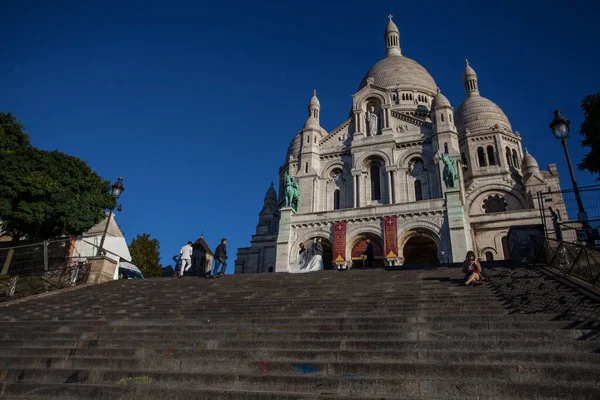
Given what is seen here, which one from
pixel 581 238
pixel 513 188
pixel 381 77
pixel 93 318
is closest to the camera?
pixel 93 318

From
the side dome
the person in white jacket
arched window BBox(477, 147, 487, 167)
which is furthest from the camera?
the side dome

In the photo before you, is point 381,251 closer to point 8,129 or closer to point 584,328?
point 584,328

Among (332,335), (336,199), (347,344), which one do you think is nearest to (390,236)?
(336,199)

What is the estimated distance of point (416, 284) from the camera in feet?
38.5

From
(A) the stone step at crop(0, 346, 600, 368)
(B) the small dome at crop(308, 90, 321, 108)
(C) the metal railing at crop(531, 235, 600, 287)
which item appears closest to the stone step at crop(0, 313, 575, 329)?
(A) the stone step at crop(0, 346, 600, 368)

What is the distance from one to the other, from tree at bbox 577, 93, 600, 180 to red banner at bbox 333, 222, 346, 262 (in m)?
12.6

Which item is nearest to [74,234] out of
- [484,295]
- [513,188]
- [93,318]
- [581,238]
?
[93,318]

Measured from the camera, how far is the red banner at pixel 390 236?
23422mm

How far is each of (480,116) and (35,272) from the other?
118 ft

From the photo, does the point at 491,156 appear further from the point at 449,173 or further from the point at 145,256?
the point at 145,256

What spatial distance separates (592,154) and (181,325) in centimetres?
1643

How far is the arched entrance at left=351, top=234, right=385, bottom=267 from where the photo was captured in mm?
24734

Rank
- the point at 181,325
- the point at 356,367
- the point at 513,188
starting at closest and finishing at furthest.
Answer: the point at 356,367
the point at 181,325
the point at 513,188

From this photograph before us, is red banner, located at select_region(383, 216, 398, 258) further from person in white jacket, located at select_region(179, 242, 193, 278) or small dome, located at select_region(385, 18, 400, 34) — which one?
small dome, located at select_region(385, 18, 400, 34)
